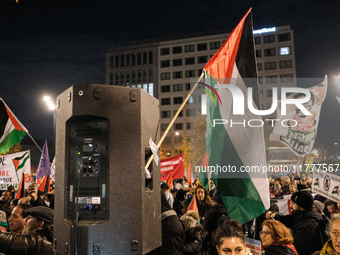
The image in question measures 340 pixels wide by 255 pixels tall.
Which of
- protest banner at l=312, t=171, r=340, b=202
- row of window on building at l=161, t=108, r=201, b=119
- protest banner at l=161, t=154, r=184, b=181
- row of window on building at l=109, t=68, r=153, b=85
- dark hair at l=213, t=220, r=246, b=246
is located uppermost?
row of window on building at l=109, t=68, r=153, b=85

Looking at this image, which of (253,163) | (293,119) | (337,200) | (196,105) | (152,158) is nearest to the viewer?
(152,158)

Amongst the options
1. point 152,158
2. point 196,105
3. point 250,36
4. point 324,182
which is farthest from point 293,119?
point 196,105

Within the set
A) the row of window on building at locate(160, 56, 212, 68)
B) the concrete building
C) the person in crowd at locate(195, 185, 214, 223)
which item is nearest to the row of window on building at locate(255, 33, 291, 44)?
the concrete building

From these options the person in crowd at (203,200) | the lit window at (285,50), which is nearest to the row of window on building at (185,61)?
the lit window at (285,50)

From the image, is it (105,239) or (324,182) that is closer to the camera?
(105,239)

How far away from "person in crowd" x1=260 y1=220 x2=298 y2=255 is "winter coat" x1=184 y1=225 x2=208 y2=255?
42.7 inches

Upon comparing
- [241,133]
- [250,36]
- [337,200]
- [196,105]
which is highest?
[196,105]

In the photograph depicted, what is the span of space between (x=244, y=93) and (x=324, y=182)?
3826mm

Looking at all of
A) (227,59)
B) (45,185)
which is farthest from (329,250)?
(45,185)

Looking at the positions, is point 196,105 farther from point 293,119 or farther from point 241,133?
point 241,133

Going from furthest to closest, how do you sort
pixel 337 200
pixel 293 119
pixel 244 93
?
pixel 293 119 → pixel 337 200 → pixel 244 93

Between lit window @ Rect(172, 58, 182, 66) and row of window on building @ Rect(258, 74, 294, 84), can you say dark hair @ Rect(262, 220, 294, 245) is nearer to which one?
row of window on building @ Rect(258, 74, 294, 84)

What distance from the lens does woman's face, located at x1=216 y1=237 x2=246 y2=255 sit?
3.59 meters

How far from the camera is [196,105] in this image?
79.7m
